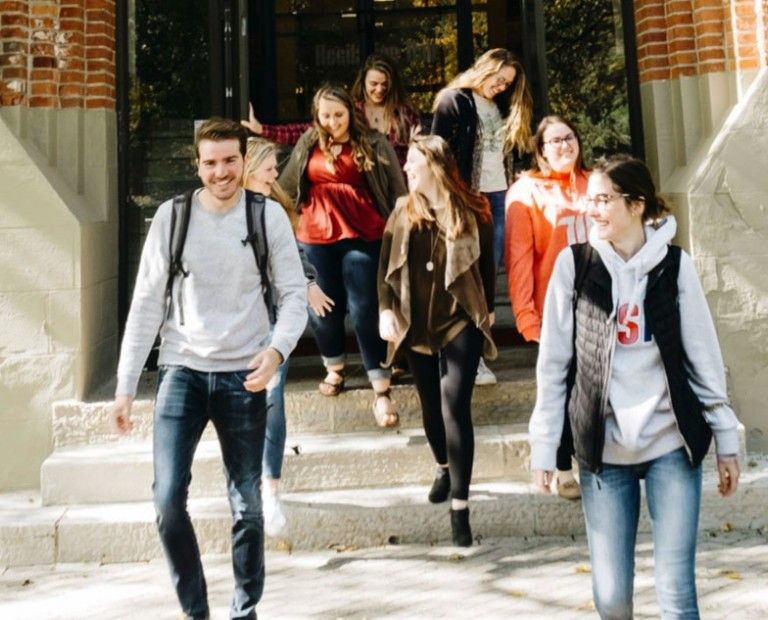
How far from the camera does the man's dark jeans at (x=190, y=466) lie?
367 cm

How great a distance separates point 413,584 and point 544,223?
1974 mm

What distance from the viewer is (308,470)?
554 cm

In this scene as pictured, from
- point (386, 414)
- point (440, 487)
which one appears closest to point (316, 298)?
point (386, 414)

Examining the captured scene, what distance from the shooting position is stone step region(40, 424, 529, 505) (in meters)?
5.53

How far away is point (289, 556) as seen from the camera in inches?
199

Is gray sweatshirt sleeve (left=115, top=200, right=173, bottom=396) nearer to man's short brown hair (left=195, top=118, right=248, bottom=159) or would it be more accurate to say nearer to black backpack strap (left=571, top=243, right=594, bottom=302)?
man's short brown hair (left=195, top=118, right=248, bottom=159)

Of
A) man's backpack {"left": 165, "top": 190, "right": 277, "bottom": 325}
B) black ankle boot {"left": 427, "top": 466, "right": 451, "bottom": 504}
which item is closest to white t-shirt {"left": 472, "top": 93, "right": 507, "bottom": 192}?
black ankle boot {"left": 427, "top": 466, "right": 451, "bottom": 504}

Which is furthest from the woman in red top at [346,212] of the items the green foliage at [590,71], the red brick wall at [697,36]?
the red brick wall at [697,36]

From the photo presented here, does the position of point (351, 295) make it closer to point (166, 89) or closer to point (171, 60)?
point (166, 89)

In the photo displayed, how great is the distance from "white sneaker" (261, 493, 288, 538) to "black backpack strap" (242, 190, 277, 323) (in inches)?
59.7

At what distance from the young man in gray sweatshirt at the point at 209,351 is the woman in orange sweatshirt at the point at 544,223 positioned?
1.62 metres

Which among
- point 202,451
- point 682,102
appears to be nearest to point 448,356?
point 202,451

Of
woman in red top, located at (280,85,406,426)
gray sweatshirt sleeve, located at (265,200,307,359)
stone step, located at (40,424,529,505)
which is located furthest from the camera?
woman in red top, located at (280,85,406,426)

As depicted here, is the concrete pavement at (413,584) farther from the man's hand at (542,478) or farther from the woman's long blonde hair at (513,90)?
the woman's long blonde hair at (513,90)
